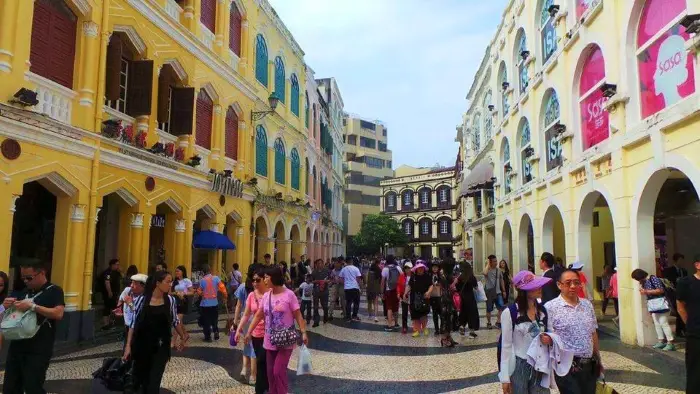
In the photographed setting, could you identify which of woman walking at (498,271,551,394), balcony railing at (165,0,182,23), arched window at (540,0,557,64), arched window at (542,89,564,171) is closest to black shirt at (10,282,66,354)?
woman walking at (498,271,551,394)

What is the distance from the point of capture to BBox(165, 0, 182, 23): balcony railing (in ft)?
41.9

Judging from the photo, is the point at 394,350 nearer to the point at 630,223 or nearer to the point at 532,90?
the point at 630,223

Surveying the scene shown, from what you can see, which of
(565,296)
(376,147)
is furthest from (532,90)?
(376,147)

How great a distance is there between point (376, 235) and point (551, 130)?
36331 millimetres

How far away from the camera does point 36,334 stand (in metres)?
4.49

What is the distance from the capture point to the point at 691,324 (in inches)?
183

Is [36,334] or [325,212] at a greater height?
[325,212]

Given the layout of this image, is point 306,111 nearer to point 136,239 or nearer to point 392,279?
point 136,239

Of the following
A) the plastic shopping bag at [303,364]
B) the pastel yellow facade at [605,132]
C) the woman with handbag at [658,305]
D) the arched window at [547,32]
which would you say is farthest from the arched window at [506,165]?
the plastic shopping bag at [303,364]

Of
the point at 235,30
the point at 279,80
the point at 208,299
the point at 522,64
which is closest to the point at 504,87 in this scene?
the point at 522,64

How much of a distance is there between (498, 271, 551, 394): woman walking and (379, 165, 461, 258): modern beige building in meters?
50.2

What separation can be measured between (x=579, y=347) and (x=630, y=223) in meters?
6.35

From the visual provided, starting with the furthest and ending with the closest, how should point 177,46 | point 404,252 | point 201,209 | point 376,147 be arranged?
1. point 376,147
2. point 404,252
3. point 201,209
4. point 177,46

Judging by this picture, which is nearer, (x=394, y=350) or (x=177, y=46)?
(x=394, y=350)
